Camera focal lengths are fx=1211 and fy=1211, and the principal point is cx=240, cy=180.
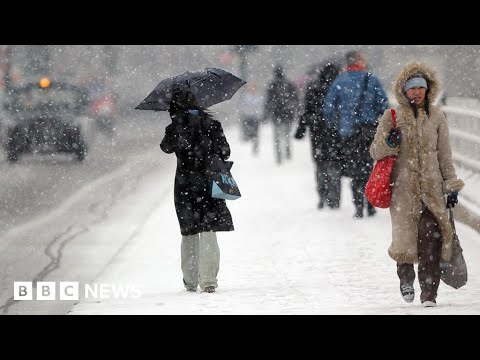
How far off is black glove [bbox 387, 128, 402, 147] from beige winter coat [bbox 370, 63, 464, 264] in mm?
26

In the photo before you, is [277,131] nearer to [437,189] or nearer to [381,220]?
[381,220]

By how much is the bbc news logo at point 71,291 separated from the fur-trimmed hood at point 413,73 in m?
2.39

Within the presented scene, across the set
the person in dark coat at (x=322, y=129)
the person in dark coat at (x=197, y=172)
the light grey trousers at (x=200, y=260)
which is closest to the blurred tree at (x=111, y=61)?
the person in dark coat at (x=322, y=129)

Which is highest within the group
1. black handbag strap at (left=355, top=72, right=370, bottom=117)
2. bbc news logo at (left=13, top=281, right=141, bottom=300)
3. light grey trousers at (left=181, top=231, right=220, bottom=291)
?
black handbag strap at (left=355, top=72, right=370, bottom=117)

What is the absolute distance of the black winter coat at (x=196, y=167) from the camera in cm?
834

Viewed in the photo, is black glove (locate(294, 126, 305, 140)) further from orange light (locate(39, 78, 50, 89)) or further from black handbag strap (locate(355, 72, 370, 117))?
orange light (locate(39, 78, 50, 89))

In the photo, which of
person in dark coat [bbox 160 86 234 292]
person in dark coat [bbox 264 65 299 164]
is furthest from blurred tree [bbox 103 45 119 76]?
person in dark coat [bbox 160 86 234 292]

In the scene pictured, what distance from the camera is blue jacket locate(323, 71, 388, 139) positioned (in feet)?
39.9

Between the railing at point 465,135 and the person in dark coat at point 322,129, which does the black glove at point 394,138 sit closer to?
the person in dark coat at point 322,129

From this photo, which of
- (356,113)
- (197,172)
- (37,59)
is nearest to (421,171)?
(197,172)

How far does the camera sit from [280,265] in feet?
33.2

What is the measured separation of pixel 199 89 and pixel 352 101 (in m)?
4.00

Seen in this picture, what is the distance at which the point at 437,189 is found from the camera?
7.70m

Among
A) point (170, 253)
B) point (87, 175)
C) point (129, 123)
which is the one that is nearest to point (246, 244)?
point (170, 253)
